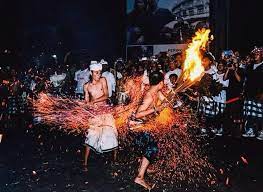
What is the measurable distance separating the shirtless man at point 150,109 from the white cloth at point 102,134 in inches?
47.7

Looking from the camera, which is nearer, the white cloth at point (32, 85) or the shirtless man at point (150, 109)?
the shirtless man at point (150, 109)

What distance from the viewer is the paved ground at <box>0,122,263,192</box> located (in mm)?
6426

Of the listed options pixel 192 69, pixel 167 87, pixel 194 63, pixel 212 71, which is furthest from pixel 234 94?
pixel 192 69

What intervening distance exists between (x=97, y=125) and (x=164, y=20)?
8.43m

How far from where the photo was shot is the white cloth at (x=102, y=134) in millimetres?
7332

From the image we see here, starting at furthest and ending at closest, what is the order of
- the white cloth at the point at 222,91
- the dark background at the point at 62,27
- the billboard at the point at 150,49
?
the dark background at the point at 62,27, the billboard at the point at 150,49, the white cloth at the point at 222,91

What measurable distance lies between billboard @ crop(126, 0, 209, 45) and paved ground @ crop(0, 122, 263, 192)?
17.8 feet

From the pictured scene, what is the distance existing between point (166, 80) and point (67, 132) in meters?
3.39

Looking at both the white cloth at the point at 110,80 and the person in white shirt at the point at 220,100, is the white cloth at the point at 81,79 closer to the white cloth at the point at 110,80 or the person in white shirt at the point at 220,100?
the white cloth at the point at 110,80

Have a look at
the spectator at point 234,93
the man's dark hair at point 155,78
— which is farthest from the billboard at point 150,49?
the man's dark hair at point 155,78

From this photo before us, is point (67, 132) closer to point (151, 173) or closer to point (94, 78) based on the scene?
point (94, 78)

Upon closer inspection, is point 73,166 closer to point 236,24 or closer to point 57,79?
point 57,79

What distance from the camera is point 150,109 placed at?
6062 millimetres

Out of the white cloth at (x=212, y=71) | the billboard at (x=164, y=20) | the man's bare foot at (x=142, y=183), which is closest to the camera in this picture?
the man's bare foot at (x=142, y=183)
